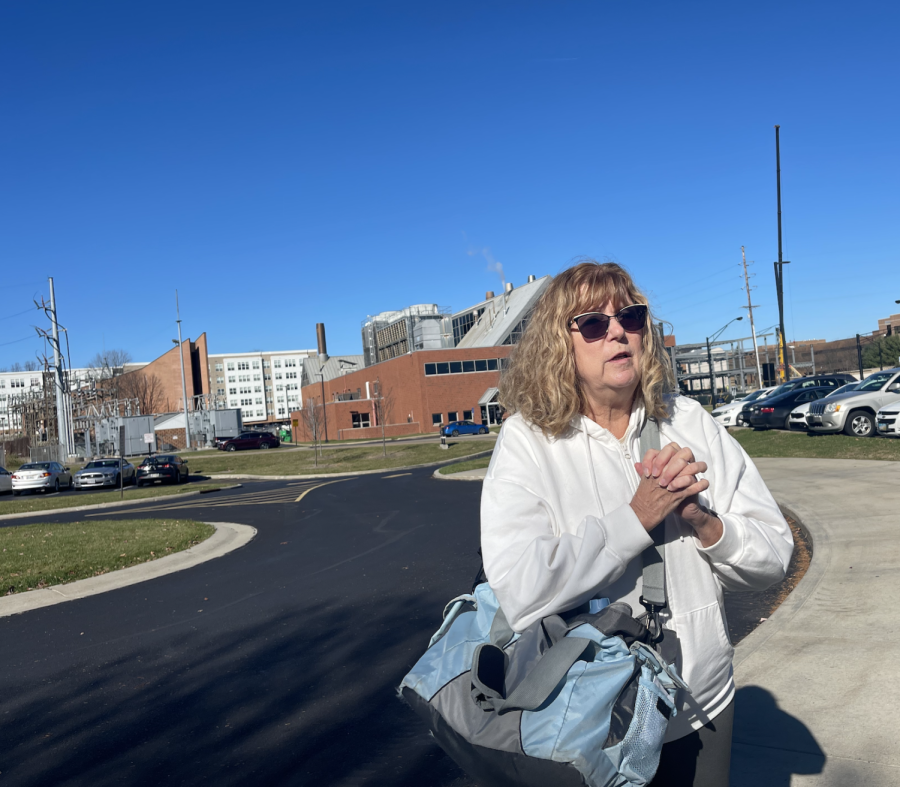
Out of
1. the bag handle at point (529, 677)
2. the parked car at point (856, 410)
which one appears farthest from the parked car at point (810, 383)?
the bag handle at point (529, 677)

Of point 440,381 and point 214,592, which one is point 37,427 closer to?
point 440,381

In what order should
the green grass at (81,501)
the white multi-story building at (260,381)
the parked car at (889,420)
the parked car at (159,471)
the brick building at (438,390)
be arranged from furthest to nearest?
the white multi-story building at (260,381)
the brick building at (438,390)
the parked car at (159,471)
the green grass at (81,501)
the parked car at (889,420)

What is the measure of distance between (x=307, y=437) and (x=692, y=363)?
42.5 metres

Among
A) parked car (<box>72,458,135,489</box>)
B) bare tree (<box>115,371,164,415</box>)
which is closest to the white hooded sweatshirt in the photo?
parked car (<box>72,458,135,489</box>)

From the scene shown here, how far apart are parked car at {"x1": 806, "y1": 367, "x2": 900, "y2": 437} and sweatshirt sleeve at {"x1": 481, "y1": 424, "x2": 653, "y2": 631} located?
19.3m

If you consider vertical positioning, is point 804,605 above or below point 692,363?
below

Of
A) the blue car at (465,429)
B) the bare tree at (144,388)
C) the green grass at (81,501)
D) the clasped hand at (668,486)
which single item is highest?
the bare tree at (144,388)

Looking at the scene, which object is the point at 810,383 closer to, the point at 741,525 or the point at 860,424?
the point at 860,424

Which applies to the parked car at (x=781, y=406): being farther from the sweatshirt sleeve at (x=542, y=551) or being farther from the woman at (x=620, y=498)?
the sweatshirt sleeve at (x=542, y=551)

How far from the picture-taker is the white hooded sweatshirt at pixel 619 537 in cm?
179

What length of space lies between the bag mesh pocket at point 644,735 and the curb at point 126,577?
27.0 feet

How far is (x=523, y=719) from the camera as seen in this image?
1703 mm

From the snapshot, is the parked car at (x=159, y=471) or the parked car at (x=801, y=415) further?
the parked car at (x=159, y=471)

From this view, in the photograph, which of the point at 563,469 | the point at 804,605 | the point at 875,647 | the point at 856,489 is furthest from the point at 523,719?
the point at 856,489
